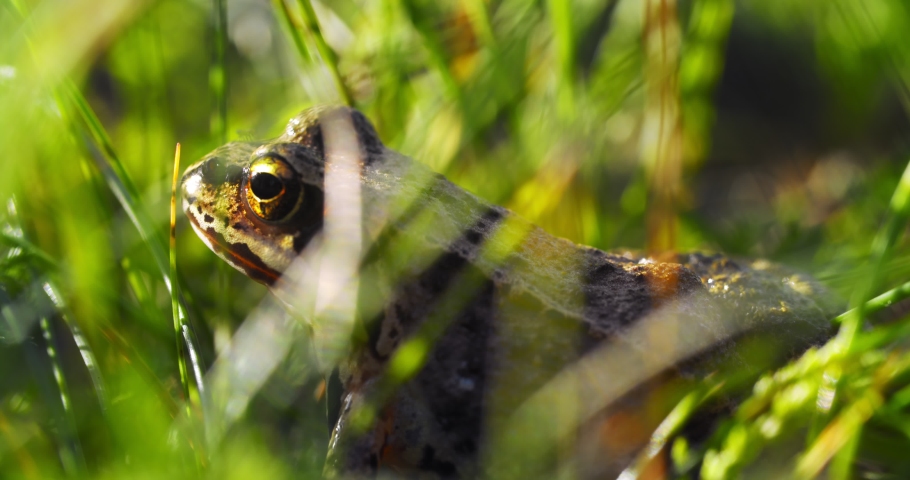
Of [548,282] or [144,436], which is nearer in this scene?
[144,436]

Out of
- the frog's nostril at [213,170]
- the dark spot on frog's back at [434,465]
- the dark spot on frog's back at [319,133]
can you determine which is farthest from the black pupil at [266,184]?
the dark spot on frog's back at [434,465]

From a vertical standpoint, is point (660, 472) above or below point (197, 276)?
below

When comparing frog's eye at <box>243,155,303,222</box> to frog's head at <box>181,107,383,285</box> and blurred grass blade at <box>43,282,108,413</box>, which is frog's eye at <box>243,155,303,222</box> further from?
blurred grass blade at <box>43,282,108,413</box>

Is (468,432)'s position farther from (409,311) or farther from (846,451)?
(846,451)

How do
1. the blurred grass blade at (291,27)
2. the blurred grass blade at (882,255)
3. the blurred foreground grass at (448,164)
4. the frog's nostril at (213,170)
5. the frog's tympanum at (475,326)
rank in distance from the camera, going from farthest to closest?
the blurred grass blade at (291,27) < the frog's nostril at (213,170) < the frog's tympanum at (475,326) < the blurred foreground grass at (448,164) < the blurred grass blade at (882,255)

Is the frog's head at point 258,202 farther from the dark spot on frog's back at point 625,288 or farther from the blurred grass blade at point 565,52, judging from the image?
the blurred grass blade at point 565,52

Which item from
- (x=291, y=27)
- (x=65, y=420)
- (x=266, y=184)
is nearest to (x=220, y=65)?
(x=291, y=27)

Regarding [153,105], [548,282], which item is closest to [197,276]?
[153,105]
